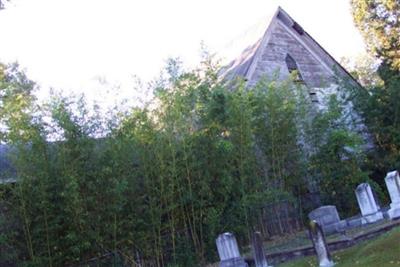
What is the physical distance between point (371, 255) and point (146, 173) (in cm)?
428

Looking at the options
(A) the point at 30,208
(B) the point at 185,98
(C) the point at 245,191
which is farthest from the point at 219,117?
(A) the point at 30,208

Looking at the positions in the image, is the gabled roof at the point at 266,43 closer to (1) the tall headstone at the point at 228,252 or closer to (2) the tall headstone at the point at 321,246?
(1) the tall headstone at the point at 228,252

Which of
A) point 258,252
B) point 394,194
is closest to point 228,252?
point 258,252

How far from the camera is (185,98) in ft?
32.9

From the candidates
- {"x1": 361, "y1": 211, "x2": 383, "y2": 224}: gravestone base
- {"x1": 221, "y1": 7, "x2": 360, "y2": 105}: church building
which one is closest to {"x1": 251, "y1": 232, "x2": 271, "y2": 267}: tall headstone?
{"x1": 361, "y1": 211, "x2": 383, "y2": 224}: gravestone base

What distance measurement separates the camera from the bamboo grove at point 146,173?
324 inches

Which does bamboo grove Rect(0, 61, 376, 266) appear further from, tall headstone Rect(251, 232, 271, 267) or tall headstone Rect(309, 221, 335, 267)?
tall headstone Rect(309, 221, 335, 267)

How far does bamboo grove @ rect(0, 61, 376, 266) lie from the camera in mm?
8242

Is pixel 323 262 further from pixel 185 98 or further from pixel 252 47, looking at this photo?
pixel 252 47

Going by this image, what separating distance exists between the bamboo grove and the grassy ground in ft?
8.07

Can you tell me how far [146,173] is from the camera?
9.12 metres

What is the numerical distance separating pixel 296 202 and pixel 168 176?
4103 millimetres

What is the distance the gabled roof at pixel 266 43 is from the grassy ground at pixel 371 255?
7837 mm

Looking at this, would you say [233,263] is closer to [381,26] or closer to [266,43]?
[266,43]
